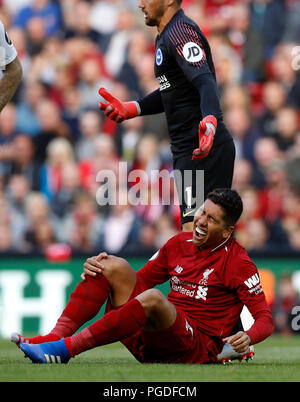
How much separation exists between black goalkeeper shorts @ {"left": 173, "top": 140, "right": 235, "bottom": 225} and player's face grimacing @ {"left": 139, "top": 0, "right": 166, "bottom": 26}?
87cm

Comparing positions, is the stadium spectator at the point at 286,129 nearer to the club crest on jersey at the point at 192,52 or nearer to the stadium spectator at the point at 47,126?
the stadium spectator at the point at 47,126

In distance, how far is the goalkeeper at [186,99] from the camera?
5.05m

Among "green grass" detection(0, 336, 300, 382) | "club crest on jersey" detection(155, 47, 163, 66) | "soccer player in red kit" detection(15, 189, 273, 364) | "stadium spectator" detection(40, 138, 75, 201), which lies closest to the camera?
"green grass" detection(0, 336, 300, 382)

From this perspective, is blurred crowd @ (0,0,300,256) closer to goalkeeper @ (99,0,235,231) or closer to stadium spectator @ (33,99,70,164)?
stadium spectator @ (33,99,70,164)

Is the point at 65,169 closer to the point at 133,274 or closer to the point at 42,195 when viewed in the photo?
the point at 42,195

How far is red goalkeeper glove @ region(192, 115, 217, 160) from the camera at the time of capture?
4.66 m

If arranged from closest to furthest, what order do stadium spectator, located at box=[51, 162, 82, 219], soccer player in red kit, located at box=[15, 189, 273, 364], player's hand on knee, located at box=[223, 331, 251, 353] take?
player's hand on knee, located at box=[223, 331, 251, 353] → soccer player in red kit, located at box=[15, 189, 273, 364] → stadium spectator, located at box=[51, 162, 82, 219]

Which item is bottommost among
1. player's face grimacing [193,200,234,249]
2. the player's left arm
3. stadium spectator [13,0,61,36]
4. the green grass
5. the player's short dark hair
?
the green grass

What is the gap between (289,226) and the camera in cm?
918

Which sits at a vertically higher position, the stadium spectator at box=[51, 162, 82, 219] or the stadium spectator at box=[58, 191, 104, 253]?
the stadium spectator at box=[51, 162, 82, 219]

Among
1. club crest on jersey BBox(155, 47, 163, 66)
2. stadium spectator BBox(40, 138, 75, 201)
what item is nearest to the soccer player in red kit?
club crest on jersey BBox(155, 47, 163, 66)

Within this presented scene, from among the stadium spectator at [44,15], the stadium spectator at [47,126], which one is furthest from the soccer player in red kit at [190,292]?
the stadium spectator at [44,15]

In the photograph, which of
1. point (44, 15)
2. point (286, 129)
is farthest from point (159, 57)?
point (44, 15)
